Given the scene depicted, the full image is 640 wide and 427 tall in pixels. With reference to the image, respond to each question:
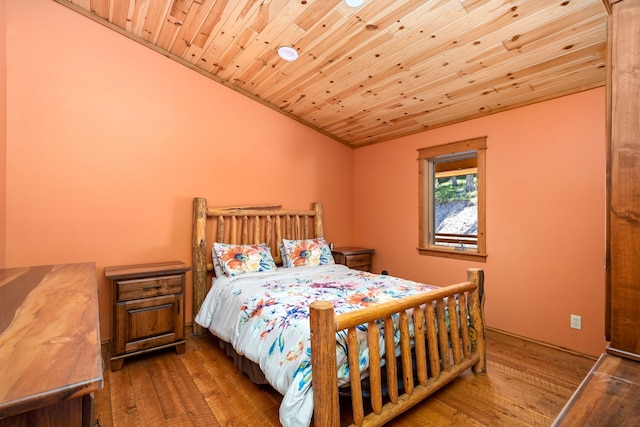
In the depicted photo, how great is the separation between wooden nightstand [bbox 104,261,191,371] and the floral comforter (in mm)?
282

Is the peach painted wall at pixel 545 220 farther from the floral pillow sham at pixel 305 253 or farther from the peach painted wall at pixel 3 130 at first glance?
the peach painted wall at pixel 3 130

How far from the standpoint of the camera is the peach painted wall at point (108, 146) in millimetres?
2223

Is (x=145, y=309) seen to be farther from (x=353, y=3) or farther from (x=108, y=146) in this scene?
(x=353, y=3)

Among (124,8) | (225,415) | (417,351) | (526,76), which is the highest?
(124,8)

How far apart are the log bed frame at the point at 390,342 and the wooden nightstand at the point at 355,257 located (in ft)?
4.49

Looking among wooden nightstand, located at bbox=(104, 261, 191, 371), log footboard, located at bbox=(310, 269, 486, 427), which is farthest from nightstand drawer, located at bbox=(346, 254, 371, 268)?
wooden nightstand, located at bbox=(104, 261, 191, 371)

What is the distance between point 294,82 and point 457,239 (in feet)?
8.10

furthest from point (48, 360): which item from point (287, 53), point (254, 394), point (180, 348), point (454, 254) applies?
point (454, 254)

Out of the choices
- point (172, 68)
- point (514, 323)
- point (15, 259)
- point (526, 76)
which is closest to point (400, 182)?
point (526, 76)

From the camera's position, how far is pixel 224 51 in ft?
8.78

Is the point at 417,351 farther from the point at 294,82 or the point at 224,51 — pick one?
the point at 224,51

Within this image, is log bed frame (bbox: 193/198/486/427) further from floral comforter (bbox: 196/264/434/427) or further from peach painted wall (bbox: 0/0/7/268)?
peach painted wall (bbox: 0/0/7/268)

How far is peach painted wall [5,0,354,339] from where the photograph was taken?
222 centimetres

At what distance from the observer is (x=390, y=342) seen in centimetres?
164
